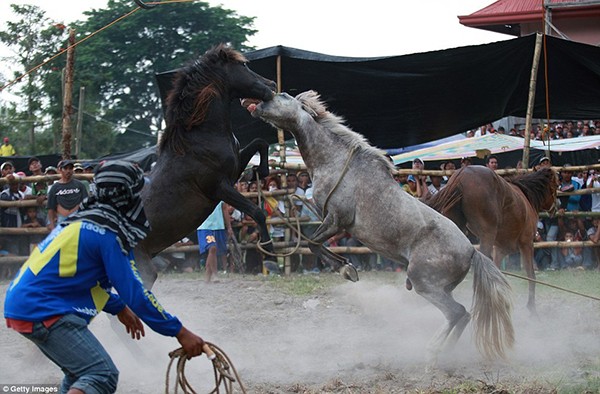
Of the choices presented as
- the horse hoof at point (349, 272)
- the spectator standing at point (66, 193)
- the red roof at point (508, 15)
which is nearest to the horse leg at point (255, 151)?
the horse hoof at point (349, 272)

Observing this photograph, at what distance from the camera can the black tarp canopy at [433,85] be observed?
1059cm

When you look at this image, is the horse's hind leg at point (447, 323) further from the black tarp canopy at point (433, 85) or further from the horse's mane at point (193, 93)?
the black tarp canopy at point (433, 85)

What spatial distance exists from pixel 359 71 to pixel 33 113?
77.9 ft

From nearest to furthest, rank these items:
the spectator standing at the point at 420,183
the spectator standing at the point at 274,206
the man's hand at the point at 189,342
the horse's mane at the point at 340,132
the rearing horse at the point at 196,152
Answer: the man's hand at the point at 189,342 → the rearing horse at the point at 196,152 → the horse's mane at the point at 340,132 → the spectator standing at the point at 420,183 → the spectator standing at the point at 274,206

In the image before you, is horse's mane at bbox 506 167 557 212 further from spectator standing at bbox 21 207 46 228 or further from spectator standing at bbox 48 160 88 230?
spectator standing at bbox 21 207 46 228

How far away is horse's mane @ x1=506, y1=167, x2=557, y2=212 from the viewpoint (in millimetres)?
9523

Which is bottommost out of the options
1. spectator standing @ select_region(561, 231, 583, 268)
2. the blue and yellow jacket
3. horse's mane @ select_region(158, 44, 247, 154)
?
spectator standing @ select_region(561, 231, 583, 268)

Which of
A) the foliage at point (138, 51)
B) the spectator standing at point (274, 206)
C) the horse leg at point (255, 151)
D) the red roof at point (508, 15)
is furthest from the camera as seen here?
the foliage at point (138, 51)

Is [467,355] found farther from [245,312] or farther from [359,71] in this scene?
Result: [359,71]

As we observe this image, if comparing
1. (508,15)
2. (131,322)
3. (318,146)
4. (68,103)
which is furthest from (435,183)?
(508,15)

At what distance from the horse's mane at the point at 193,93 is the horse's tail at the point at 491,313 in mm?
2717

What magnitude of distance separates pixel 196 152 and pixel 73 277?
3.23 m

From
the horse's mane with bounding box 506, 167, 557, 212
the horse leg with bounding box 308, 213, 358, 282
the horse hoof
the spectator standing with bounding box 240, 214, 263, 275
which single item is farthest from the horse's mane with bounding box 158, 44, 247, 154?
the spectator standing with bounding box 240, 214, 263, 275

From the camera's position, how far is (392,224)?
21.5ft
